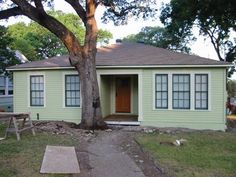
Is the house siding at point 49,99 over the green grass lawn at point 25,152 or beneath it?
over

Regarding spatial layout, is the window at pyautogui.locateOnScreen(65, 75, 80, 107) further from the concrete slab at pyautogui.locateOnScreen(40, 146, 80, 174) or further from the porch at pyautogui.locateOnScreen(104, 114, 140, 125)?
the concrete slab at pyautogui.locateOnScreen(40, 146, 80, 174)

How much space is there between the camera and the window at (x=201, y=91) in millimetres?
15836

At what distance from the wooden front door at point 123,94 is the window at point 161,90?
9.93 feet

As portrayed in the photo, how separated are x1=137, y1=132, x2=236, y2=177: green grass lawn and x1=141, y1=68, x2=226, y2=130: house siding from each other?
3036 mm

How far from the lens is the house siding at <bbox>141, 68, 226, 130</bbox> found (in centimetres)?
1567

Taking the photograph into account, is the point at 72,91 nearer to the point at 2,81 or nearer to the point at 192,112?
Answer: the point at 192,112

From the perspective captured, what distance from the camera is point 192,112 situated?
52.3ft

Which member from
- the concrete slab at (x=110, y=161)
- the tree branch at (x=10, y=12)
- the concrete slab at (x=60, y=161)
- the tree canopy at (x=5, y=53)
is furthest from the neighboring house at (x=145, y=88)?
the tree canopy at (x=5, y=53)

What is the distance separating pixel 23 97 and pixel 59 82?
210cm

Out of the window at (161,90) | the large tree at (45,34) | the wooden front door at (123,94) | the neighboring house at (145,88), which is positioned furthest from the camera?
the large tree at (45,34)

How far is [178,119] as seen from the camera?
16.2m

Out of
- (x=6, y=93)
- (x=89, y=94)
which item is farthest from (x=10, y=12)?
(x=6, y=93)

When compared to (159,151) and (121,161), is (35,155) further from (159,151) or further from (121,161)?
(159,151)

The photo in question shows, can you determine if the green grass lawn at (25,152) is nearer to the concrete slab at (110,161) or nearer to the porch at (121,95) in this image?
the concrete slab at (110,161)
